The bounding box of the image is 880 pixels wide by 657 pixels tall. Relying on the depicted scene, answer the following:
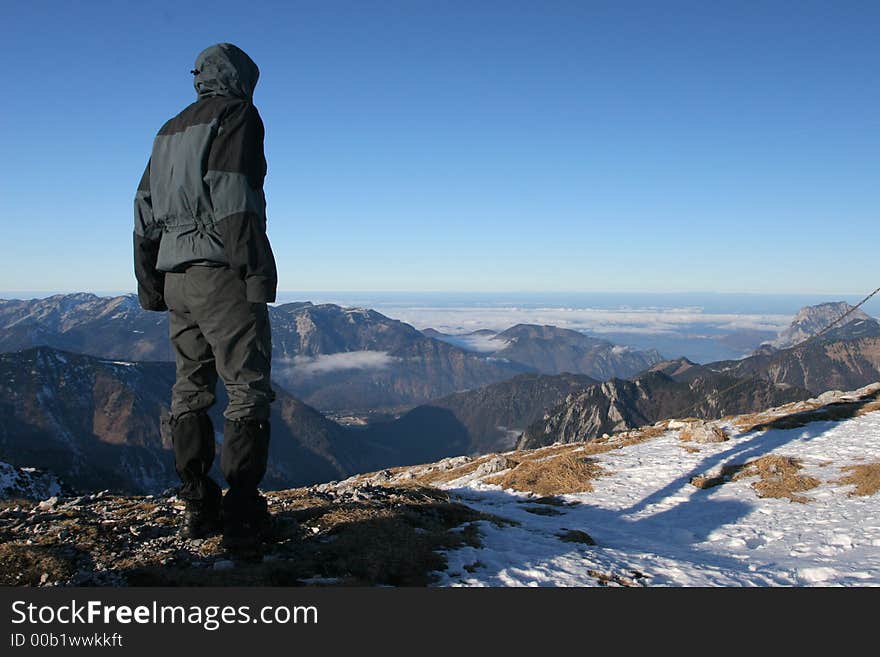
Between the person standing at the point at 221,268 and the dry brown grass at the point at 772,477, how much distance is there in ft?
37.7

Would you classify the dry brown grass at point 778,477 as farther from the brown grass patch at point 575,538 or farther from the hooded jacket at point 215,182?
the hooded jacket at point 215,182

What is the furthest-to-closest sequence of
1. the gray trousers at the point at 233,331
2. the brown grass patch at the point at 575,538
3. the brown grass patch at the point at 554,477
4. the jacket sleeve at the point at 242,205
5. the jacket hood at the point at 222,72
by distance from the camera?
the brown grass patch at the point at 554,477, the brown grass patch at the point at 575,538, the jacket hood at the point at 222,72, the gray trousers at the point at 233,331, the jacket sleeve at the point at 242,205

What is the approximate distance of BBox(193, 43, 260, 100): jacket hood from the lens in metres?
6.22

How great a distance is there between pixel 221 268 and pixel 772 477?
44.8ft

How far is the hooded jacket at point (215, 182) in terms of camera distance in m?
5.62

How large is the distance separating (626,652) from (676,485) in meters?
10.8

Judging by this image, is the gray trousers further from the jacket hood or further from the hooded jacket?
the jacket hood

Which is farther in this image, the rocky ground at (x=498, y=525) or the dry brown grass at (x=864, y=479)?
the dry brown grass at (x=864, y=479)

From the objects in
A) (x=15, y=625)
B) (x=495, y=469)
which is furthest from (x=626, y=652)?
(x=495, y=469)

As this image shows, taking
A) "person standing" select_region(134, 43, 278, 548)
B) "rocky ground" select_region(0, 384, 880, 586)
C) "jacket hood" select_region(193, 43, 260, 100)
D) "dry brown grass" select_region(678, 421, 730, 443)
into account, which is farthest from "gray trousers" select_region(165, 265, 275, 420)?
"dry brown grass" select_region(678, 421, 730, 443)

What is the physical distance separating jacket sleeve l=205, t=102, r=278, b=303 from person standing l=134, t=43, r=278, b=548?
1cm

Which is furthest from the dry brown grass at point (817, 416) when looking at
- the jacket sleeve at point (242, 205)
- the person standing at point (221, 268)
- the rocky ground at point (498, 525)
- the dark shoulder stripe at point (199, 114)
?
the dark shoulder stripe at point (199, 114)

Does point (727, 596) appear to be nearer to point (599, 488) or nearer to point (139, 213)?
point (139, 213)

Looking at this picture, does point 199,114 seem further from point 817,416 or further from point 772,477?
point 817,416
